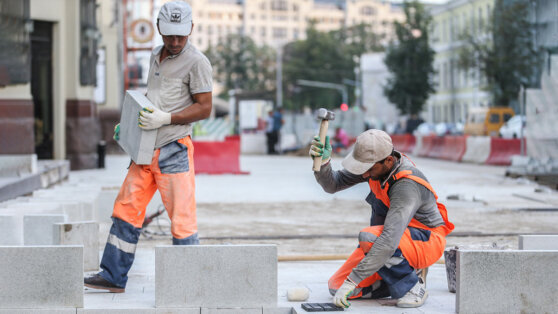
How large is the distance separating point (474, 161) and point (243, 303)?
23371 millimetres

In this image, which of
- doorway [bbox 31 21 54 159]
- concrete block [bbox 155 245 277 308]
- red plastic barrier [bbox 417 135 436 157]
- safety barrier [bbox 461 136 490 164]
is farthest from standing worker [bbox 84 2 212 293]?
red plastic barrier [bbox 417 135 436 157]

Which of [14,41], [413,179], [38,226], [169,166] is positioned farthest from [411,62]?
[413,179]

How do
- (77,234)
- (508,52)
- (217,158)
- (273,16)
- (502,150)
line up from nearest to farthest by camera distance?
(77,234), (217,158), (502,150), (508,52), (273,16)

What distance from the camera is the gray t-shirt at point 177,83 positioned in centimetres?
637

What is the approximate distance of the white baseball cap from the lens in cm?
619

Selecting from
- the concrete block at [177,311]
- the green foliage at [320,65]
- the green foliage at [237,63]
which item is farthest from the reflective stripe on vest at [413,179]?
the green foliage at [320,65]

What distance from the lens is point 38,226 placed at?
732 centimetres

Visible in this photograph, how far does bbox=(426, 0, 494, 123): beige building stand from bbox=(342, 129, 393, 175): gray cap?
63.1m

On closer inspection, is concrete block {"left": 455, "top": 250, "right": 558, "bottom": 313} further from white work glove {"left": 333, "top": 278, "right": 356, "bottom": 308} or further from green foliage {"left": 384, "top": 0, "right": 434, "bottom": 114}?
green foliage {"left": 384, "top": 0, "right": 434, "bottom": 114}

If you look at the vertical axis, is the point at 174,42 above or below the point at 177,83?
above

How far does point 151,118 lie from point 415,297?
202 cm

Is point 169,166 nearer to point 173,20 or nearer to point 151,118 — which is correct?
point 151,118

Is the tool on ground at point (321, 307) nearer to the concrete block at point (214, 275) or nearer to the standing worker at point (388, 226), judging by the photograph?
the standing worker at point (388, 226)

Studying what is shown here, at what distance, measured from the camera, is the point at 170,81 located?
21.1 feet
